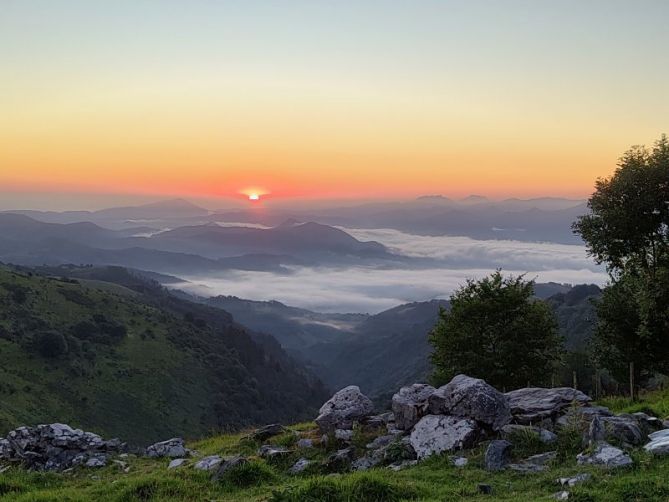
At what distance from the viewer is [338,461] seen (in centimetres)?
1633

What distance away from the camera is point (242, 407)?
135500mm

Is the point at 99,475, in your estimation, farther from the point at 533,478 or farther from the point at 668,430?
the point at 668,430

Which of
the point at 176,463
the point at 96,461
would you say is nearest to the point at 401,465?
the point at 176,463

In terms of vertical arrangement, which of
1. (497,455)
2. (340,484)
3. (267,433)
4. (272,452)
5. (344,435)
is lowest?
(267,433)

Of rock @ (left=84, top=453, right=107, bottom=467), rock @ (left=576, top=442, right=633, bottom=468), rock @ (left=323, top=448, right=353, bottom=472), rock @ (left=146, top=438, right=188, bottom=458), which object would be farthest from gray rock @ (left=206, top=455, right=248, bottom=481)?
rock @ (left=576, top=442, right=633, bottom=468)

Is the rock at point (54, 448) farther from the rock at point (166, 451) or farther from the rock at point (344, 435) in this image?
the rock at point (344, 435)

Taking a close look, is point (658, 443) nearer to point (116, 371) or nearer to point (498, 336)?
point (498, 336)

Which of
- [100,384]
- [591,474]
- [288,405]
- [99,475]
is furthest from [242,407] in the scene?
[591,474]

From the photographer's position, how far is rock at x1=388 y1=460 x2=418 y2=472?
15328 millimetres

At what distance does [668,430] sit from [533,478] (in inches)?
194

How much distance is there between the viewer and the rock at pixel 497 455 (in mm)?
14062

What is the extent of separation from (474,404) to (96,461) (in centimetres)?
1380

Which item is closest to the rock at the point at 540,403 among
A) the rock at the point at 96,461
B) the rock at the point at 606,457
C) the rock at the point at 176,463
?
the rock at the point at 606,457

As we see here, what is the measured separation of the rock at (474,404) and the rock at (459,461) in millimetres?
1941
